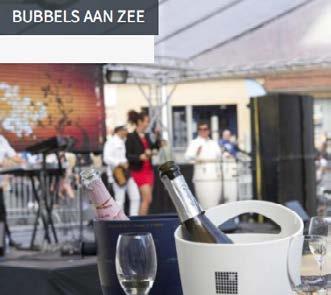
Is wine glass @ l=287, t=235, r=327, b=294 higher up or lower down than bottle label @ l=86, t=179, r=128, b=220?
lower down

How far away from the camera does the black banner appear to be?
1248 mm

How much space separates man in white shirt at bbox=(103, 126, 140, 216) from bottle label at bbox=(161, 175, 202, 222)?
18.9 feet

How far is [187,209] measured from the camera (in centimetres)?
106

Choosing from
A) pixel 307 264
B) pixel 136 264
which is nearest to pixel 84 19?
pixel 136 264

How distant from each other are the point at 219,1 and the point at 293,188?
20.6 ft

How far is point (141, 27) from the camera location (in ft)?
4.12

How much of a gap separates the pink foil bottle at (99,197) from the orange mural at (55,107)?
482 centimetres

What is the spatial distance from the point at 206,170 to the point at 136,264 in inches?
308

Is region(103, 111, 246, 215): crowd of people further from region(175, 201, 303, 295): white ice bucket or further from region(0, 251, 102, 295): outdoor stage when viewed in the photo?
region(175, 201, 303, 295): white ice bucket

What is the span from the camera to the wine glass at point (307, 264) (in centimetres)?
99

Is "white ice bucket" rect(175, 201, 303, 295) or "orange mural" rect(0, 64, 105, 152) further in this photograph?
"orange mural" rect(0, 64, 105, 152)

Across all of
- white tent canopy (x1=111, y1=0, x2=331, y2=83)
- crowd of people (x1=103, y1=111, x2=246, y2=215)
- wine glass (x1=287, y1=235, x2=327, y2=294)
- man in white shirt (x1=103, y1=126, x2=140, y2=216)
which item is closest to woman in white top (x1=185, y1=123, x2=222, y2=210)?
white tent canopy (x1=111, y1=0, x2=331, y2=83)

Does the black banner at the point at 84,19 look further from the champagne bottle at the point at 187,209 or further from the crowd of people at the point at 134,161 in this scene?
the crowd of people at the point at 134,161

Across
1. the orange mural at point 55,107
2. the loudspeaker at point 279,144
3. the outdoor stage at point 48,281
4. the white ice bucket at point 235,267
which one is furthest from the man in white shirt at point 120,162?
the white ice bucket at point 235,267
